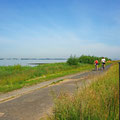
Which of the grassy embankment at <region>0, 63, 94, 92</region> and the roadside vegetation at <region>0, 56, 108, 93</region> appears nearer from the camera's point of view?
the grassy embankment at <region>0, 63, 94, 92</region>

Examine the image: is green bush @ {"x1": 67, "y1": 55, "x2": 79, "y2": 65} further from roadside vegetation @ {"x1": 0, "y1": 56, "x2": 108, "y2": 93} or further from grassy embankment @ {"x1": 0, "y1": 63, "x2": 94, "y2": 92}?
grassy embankment @ {"x1": 0, "y1": 63, "x2": 94, "y2": 92}

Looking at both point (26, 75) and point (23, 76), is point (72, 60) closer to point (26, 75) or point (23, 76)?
point (26, 75)

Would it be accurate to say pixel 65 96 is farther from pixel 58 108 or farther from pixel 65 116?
pixel 65 116

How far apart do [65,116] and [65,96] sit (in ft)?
2.19

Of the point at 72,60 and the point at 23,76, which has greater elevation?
the point at 72,60

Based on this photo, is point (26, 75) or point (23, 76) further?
point (26, 75)

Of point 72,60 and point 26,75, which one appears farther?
point 72,60

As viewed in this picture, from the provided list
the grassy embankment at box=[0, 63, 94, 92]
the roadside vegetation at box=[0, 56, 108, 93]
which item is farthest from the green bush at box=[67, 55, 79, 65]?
the grassy embankment at box=[0, 63, 94, 92]

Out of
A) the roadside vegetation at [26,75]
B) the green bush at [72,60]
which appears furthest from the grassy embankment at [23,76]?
the green bush at [72,60]

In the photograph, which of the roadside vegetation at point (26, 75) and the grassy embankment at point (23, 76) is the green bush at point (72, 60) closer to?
the roadside vegetation at point (26, 75)

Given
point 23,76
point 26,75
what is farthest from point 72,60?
point 23,76

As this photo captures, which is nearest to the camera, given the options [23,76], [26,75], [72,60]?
[23,76]

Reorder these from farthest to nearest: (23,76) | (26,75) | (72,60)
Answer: (72,60) < (26,75) < (23,76)

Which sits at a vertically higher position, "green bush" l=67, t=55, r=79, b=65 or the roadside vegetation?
"green bush" l=67, t=55, r=79, b=65
